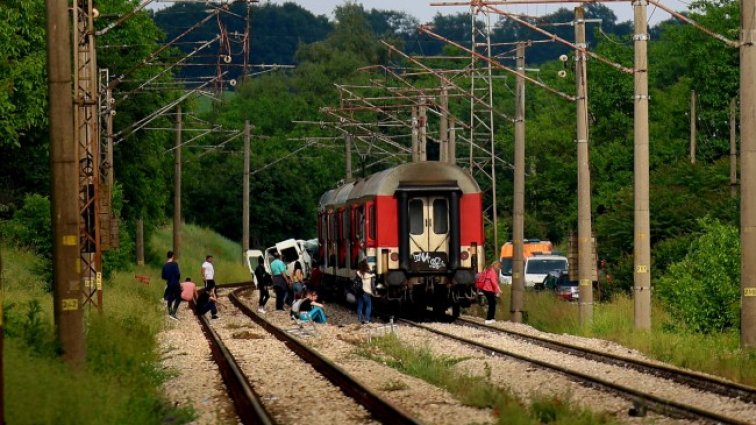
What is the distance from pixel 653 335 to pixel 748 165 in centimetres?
553

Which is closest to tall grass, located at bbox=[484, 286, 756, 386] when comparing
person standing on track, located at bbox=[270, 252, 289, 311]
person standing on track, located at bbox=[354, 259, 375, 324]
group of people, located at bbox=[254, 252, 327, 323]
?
person standing on track, located at bbox=[354, 259, 375, 324]

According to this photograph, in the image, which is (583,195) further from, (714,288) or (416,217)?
(714,288)

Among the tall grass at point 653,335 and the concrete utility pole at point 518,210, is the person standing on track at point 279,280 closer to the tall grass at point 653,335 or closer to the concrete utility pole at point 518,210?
the tall grass at point 653,335

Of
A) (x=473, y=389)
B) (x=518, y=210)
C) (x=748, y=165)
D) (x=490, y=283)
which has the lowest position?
(x=473, y=389)

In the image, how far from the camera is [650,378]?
2191 cm

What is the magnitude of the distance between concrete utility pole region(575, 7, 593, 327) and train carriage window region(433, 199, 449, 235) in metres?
3.49

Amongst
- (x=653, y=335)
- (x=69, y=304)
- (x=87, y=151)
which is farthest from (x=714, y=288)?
(x=69, y=304)

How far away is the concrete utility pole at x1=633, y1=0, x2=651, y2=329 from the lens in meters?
30.1

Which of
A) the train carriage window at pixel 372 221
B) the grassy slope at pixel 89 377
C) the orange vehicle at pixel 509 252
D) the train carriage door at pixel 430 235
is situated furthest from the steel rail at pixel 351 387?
the orange vehicle at pixel 509 252

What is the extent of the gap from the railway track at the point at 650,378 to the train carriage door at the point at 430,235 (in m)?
4.87

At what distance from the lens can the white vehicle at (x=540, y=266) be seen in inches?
2301

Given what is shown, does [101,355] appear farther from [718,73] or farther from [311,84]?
[311,84]

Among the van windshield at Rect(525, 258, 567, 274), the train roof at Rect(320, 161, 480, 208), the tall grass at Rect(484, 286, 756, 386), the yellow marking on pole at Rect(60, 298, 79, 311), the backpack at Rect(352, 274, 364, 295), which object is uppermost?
the train roof at Rect(320, 161, 480, 208)

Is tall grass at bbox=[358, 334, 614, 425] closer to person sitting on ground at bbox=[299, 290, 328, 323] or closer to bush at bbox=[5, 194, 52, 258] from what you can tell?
person sitting on ground at bbox=[299, 290, 328, 323]
